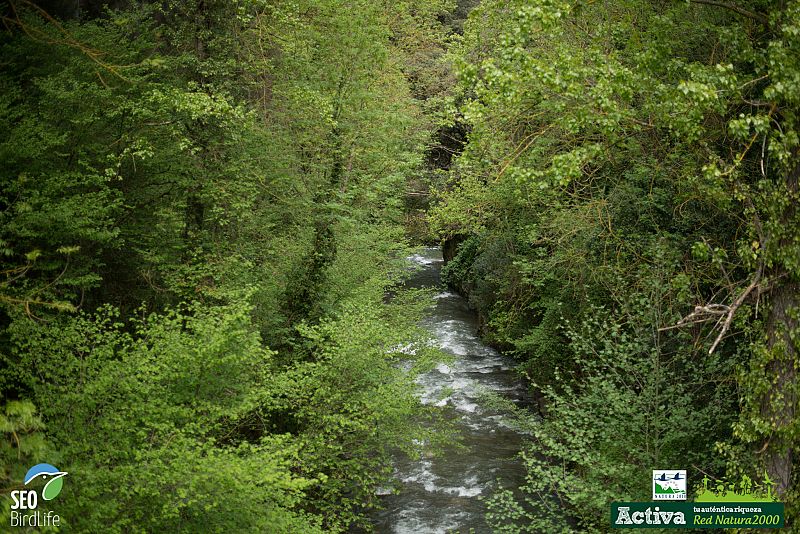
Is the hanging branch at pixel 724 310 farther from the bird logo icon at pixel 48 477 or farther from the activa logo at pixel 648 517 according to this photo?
the bird logo icon at pixel 48 477

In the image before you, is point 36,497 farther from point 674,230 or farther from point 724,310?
point 674,230

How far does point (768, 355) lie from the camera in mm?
7988

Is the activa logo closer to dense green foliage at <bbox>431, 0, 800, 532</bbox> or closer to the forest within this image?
dense green foliage at <bbox>431, 0, 800, 532</bbox>

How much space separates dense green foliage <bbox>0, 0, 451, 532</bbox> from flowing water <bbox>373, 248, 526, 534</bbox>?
3.78 ft

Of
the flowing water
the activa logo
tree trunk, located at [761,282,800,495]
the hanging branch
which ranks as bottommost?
the flowing water

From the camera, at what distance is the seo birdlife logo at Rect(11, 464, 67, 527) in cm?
607

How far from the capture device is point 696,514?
8414 mm

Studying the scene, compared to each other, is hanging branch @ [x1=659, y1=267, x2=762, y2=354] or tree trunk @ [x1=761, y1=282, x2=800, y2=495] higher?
hanging branch @ [x1=659, y1=267, x2=762, y2=354]

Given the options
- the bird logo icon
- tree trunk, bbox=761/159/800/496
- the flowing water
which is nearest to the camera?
the bird logo icon

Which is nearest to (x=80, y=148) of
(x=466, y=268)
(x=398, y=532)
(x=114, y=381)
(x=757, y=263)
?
(x=114, y=381)

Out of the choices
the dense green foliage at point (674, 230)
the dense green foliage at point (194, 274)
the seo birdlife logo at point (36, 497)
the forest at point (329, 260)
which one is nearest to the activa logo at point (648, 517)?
the dense green foliage at point (674, 230)

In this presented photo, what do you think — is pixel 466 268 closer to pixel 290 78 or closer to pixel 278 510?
pixel 290 78

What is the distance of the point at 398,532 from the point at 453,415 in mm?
5455

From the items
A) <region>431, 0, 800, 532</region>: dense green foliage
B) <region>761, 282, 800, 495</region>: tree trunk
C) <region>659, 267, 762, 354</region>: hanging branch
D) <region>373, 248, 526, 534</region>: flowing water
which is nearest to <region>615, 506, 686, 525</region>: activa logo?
<region>431, 0, 800, 532</region>: dense green foliage
